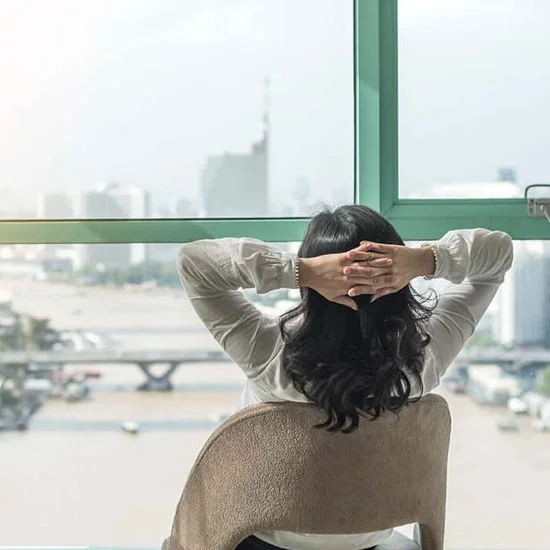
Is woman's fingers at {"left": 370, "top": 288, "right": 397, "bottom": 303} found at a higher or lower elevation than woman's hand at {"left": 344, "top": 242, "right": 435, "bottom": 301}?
lower

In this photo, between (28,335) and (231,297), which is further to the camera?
(28,335)

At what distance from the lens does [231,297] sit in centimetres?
169

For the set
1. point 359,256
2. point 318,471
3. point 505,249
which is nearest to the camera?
point 318,471

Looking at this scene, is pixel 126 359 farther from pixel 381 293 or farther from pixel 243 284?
pixel 381 293

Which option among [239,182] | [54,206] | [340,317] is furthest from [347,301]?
[54,206]

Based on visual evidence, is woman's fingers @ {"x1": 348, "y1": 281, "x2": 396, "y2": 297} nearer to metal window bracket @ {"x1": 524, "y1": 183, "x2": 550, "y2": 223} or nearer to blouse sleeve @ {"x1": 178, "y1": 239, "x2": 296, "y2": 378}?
blouse sleeve @ {"x1": 178, "y1": 239, "x2": 296, "y2": 378}

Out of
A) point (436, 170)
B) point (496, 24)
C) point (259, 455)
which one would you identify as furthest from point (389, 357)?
point (496, 24)

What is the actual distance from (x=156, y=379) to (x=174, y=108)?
0.72 meters

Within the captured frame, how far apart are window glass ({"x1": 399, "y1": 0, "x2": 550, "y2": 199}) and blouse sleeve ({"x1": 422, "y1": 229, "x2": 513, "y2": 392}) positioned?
1.41ft

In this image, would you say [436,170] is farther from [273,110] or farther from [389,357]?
[389,357]

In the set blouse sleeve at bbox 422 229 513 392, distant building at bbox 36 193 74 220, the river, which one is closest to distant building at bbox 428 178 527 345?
the river

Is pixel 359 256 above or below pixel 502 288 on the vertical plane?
above

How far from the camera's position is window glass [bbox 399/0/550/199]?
6.98 ft

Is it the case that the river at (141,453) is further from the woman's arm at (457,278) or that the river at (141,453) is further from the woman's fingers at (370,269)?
the woman's fingers at (370,269)
